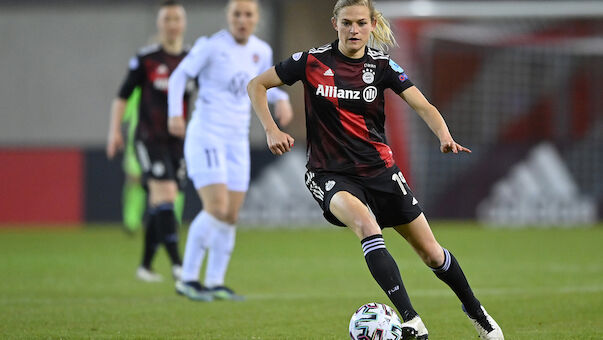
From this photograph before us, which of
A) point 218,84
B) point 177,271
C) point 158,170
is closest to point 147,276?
point 177,271

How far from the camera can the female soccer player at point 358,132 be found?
5691 millimetres

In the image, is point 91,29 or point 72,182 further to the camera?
point 91,29

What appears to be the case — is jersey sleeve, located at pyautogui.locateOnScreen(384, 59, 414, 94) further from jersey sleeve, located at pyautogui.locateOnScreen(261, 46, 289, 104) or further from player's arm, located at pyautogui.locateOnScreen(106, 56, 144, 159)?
player's arm, located at pyautogui.locateOnScreen(106, 56, 144, 159)

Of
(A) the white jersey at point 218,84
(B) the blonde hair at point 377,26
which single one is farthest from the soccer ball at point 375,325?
(A) the white jersey at point 218,84

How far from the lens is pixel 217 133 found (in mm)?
8094

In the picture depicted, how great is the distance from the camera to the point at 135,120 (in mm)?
10555

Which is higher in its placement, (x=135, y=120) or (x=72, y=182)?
(x=135, y=120)

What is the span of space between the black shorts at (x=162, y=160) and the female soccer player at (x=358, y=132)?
3.84m

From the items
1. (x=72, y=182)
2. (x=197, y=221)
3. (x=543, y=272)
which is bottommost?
(x=72, y=182)

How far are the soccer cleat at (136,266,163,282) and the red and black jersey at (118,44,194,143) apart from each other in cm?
126

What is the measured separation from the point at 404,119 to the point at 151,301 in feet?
34.5

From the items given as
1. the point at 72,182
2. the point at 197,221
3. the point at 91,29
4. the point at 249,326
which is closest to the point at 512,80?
the point at 72,182

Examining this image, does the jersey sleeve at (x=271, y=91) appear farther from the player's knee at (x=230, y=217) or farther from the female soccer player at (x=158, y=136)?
the female soccer player at (x=158, y=136)

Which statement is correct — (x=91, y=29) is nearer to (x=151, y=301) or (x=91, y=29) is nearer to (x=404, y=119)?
(x=404, y=119)
